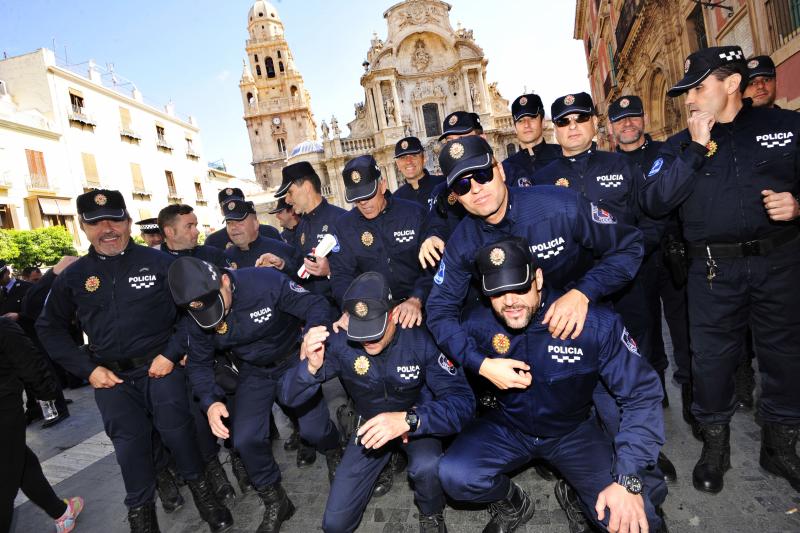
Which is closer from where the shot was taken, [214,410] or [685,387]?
[214,410]

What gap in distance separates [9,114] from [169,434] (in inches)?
1037

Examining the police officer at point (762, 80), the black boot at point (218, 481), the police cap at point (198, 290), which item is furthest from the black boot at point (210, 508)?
the police officer at point (762, 80)

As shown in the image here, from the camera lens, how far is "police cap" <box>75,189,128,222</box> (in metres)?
3.91

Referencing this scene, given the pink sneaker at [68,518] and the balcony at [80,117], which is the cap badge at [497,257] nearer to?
the pink sneaker at [68,518]

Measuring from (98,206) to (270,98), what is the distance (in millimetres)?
56248

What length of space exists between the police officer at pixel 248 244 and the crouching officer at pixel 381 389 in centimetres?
246

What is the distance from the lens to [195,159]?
36.0 m

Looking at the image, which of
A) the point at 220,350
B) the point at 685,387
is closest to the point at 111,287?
the point at 220,350

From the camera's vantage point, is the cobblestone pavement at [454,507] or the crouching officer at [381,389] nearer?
the cobblestone pavement at [454,507]

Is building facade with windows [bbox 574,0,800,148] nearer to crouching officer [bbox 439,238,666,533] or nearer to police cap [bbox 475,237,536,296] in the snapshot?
crouching officer [bbox 439,238,666,533]

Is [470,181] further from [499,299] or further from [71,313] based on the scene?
[71,313]

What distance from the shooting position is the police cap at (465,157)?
270 cm

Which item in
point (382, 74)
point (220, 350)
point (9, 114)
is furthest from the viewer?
point (382, 74)

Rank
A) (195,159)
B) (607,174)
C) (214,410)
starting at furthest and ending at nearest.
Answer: (195,159) < (607,174) < (214,410)
